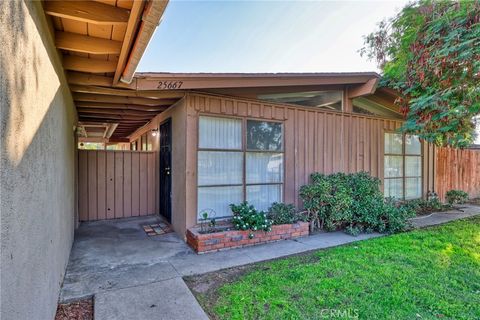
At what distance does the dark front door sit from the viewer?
568 cm

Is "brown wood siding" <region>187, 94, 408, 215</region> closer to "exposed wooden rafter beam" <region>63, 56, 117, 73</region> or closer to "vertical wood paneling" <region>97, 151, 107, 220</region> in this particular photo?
"exposed wooden rafter beam" <region>63, 56, 117, 73</region>

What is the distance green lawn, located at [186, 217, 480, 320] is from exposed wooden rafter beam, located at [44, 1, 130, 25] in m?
2.93

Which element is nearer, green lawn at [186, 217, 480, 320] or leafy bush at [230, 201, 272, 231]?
green lawn at [186, 217, 480, 320]

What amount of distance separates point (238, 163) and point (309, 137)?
197 centimetres

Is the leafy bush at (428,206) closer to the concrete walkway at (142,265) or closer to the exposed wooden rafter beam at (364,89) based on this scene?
the concrete walkway at (142,265)

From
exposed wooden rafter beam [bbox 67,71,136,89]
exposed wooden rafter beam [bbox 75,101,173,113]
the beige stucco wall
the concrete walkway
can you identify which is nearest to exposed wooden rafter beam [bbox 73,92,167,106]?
exposed wooden rafter beam [bbox 75,101,173,113]

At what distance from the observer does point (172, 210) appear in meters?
5.46

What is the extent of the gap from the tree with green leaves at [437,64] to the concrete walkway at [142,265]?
245 centimetres

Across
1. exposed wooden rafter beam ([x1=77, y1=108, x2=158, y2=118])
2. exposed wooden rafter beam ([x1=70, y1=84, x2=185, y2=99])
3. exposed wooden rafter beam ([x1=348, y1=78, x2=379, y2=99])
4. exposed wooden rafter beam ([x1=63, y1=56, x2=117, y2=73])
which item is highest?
exposed wooden rafter beam ([x1=348, y1=78, x2=379, y2=99])

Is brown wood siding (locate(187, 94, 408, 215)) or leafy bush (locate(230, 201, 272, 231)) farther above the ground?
brown wood siding (locate(187, 94, 408, 215))

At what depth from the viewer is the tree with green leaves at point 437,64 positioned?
4500 millimetres

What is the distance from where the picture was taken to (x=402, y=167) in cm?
763

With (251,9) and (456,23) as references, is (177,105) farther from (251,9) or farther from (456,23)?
(456,23)

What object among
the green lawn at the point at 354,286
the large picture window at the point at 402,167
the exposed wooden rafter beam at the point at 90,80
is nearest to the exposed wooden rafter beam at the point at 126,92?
the exposed wooden rafter beam at the point at 90,80
